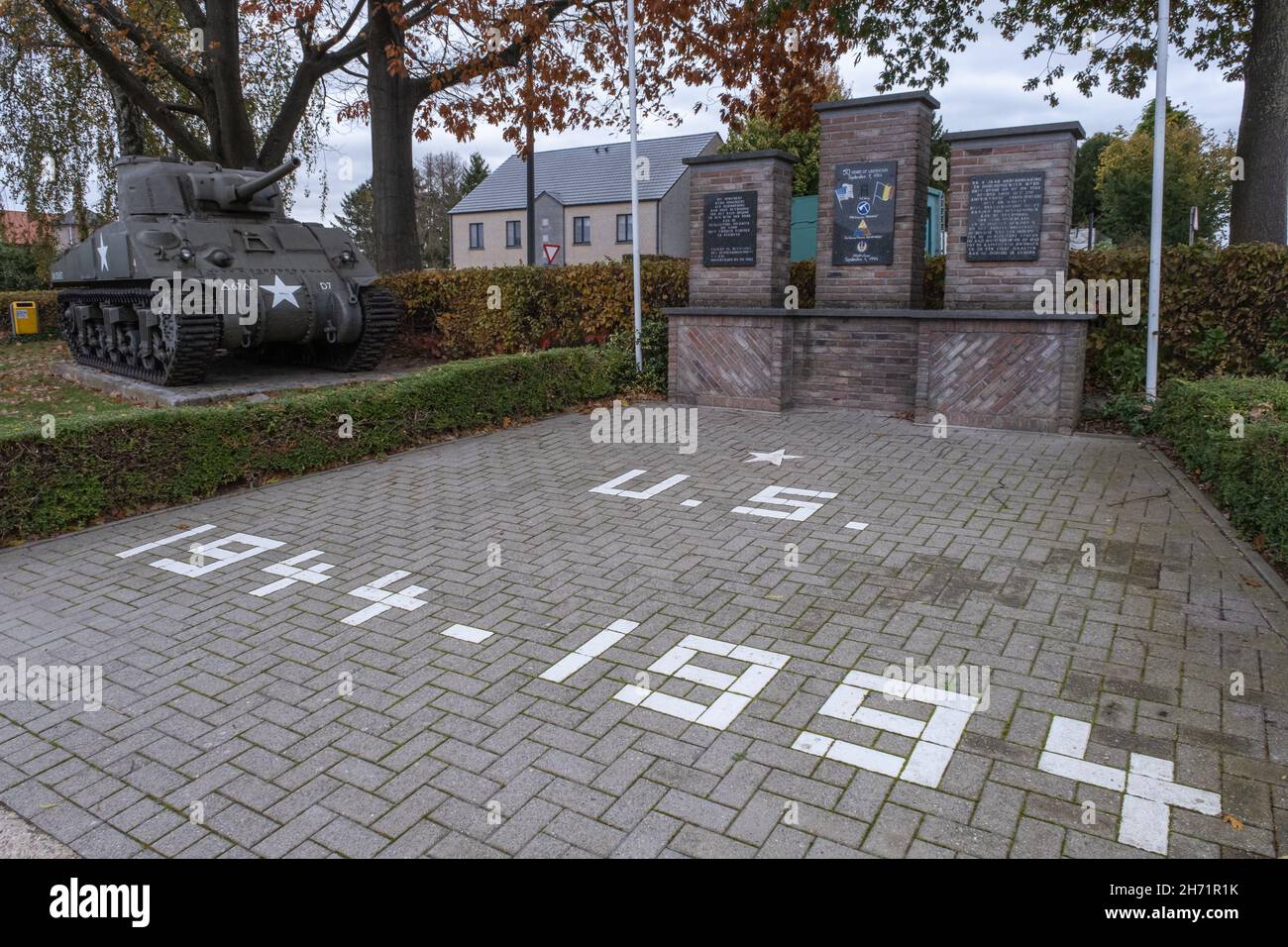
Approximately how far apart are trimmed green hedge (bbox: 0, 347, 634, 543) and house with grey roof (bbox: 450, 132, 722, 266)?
3444cm

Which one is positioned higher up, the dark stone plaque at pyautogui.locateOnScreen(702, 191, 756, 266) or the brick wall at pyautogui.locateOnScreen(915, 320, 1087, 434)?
the dark stone plaque at pyautogui.locateOnScreen(702, 191, 756, 266)

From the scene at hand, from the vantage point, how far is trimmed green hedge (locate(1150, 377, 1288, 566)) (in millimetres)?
5566

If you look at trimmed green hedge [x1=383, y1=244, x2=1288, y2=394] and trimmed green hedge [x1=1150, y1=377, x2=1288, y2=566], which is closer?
trimmed green hedge [x1=1150, y1=377, x2=1288, y2=566]

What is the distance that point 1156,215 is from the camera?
9.71 meters

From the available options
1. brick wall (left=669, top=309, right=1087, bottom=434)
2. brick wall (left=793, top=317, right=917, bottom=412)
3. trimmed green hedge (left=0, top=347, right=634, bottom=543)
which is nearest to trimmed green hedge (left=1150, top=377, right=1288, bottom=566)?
brick wall (left=669, top=309, right=1087, bottom=434)

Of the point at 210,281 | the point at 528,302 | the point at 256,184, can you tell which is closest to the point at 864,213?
the point at 528,302

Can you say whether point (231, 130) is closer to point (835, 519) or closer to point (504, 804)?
point (835, 519)

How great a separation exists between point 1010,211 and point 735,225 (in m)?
3.22

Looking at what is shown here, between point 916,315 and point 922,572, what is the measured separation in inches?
207

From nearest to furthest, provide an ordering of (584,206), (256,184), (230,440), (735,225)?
(230,440), (735,225), (256,184), (584,206)

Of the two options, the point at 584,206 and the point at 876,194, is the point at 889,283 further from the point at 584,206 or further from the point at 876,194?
the point at 584,206

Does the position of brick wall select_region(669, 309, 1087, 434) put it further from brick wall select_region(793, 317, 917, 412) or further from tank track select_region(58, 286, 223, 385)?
tank track select_region(58, 286, 223, 385)

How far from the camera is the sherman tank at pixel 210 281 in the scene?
12062 mm
